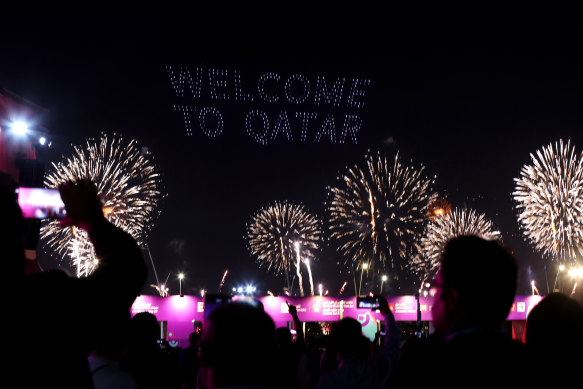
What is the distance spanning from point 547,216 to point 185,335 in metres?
23.3

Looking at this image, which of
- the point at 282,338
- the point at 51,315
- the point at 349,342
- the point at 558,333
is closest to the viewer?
the point at 51,315

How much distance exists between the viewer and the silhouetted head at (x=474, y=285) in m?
2.81

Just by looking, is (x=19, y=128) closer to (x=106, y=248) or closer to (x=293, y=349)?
(x=293, y=349)

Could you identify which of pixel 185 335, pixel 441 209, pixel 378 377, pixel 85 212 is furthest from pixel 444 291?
pixel 441 209

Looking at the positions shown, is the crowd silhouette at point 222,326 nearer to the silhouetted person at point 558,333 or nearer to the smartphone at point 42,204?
the silhouetted person at point 558,333

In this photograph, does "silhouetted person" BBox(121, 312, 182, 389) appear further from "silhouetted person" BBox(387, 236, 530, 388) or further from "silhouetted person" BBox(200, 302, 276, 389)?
"silhouetted person" BBox(387, 236, 530, 388)

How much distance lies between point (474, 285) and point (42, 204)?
260 centimetres

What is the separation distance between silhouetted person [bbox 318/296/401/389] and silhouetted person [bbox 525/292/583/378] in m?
1.48

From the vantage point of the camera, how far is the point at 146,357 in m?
5.23

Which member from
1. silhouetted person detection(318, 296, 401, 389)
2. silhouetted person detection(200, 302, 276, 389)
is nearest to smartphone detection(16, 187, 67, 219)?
silhouetted person detection(200, 302, 276, 389)

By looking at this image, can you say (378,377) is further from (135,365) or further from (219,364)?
(219,364)

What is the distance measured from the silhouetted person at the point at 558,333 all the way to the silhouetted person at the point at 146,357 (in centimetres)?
316

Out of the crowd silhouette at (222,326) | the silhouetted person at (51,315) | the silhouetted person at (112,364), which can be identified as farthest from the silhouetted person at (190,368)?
the silhouetted person at (51,315)

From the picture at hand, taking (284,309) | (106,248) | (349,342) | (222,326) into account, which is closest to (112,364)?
(106,248)
